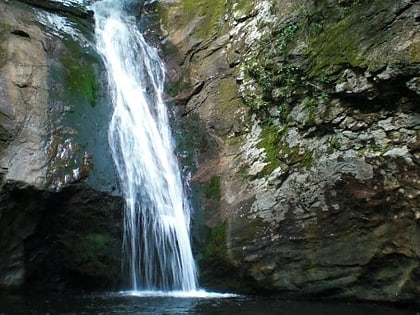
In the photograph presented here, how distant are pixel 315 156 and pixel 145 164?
3.06 meters

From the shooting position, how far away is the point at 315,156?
23.3 ft

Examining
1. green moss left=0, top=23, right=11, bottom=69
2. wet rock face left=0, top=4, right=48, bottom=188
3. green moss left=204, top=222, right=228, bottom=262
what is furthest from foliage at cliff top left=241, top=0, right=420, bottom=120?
green moss left=0, top=23, right=11, bottom=69

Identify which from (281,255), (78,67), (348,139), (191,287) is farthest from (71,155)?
(348,139)

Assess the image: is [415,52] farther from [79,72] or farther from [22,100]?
[22,100]

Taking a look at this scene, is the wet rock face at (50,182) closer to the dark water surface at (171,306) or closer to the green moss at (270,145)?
the dark water surface at (171,306)

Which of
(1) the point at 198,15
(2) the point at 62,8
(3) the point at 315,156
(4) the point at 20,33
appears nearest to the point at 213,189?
(3) the point at 315,156

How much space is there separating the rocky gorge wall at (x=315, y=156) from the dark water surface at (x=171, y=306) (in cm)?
37

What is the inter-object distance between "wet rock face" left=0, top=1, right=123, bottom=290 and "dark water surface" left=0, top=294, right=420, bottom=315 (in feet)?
1.76

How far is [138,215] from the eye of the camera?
742 cm

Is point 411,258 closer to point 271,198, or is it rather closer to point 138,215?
point 271,198

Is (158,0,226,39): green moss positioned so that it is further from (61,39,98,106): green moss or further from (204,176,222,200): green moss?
(204,176,222,200): green moss

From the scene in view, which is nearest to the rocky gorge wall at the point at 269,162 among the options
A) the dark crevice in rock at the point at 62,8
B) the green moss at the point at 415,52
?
the green moss at the point at 415,52

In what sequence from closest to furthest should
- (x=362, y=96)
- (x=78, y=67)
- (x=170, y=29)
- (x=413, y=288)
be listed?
(x=413, y=288) < (x=362, y=96) < (x=78, y=67) < (x=170, y=29)

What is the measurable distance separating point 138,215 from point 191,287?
1.45 m
